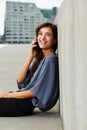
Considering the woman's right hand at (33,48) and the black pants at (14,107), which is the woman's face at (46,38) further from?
the black pants at (14,107)

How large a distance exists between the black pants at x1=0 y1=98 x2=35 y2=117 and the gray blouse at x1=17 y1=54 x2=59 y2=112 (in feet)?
0.29

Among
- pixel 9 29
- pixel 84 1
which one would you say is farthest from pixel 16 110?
pixel 9 29

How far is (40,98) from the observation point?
3.74 meters

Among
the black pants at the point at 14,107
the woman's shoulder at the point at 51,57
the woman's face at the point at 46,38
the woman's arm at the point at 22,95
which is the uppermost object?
the woman's face at the point at 46,38

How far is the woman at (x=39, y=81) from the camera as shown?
12.2 ft

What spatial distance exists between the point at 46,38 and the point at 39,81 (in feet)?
1.76

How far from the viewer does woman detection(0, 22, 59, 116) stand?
373 centimetres

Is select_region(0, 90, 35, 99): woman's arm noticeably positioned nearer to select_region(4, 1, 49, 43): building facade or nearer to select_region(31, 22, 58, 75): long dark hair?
select_region(31, 22, 58, 75): long dark hair

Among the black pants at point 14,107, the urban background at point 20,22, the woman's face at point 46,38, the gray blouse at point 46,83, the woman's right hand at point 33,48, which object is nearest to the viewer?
the gray blouse at point 46,83

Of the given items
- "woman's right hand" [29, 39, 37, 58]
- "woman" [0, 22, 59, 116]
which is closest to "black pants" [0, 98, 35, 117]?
"woman" [0, 22, 59, 116]

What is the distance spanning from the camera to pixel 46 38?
4016 millimetres

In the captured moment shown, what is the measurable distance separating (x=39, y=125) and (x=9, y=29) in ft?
123

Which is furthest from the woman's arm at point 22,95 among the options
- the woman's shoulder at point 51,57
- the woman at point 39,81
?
the woman's shoulder at point 51,57

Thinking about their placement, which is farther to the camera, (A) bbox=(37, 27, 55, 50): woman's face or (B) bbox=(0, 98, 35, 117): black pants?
(A) bbox=(37, 27, 55, 50): woman's face
